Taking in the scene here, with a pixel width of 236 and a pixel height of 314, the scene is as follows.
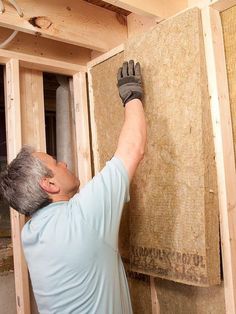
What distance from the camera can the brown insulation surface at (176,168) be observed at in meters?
1.27

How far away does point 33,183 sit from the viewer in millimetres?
1288

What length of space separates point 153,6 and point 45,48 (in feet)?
2.26

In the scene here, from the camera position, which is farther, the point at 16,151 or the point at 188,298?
the point at 16,151

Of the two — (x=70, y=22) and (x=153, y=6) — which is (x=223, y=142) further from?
(x=70, y=22)

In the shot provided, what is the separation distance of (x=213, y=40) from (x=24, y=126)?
109 cm

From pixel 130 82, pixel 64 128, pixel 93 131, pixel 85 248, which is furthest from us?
pixel 64 128

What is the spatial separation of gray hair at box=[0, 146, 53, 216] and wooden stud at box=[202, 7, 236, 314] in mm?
667

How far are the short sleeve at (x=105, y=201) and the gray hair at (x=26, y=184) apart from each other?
16 cm

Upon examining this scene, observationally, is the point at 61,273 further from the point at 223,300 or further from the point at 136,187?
the point at 223,300

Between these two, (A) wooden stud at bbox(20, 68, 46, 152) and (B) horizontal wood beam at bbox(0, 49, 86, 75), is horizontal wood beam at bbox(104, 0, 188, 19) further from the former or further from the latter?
(A) wooden stud at bbox(20, 68, 46, 152)

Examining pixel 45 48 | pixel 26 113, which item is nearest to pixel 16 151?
pixel 26 113

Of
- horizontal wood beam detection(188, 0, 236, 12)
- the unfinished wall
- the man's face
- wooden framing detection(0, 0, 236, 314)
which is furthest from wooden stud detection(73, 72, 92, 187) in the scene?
horizontal wood beam detection(188, 0, 236, 12)

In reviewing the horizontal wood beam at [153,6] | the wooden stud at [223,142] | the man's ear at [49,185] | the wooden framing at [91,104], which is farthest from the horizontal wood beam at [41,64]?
the wooden stud at [223,142]

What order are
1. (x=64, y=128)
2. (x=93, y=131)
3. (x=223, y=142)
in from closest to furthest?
(x=223, y=142) < (x=93, y=131) < (x=64, y=128)
